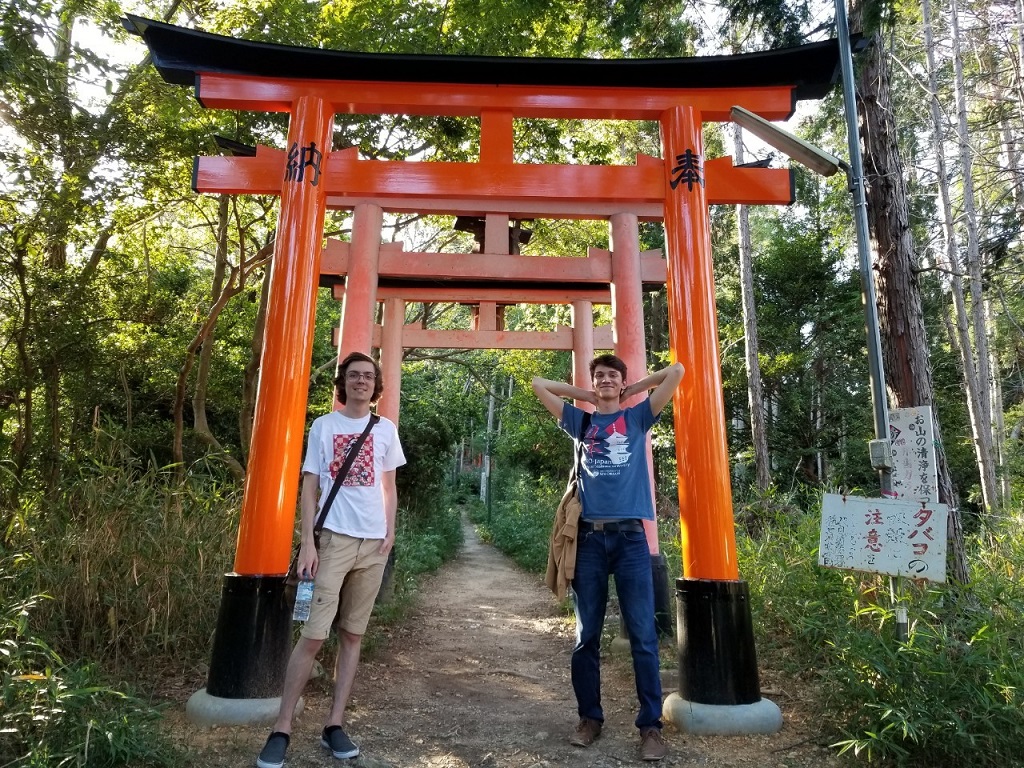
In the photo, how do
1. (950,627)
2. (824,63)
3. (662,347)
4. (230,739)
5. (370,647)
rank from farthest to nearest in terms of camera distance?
(662,347) → (370,647) → (824,63) → (950,627) → (230,739)

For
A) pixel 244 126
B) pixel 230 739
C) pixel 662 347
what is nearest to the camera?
pixel 230 739

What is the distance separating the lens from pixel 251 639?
3.47 m

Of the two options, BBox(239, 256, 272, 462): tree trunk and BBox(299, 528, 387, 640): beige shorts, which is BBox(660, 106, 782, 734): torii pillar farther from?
BBox(239, 256, 272, 462): tree trunk

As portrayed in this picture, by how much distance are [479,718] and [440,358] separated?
7925 millimetres

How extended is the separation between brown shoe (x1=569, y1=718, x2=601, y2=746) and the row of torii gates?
1.46ft

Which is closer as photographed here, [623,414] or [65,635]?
[623,414]

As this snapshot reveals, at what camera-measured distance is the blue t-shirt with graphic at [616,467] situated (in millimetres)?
3176

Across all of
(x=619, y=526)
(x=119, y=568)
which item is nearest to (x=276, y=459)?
(x=119, y=568)

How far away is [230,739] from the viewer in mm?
3170

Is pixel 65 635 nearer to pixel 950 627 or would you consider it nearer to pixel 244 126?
pixel 950 627

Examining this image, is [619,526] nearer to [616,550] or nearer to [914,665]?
[616,550]

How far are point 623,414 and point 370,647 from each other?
2918 mm

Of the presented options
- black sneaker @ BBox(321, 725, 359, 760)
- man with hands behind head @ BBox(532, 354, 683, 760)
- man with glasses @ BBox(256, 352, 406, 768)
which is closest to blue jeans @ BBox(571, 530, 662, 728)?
man with hands behind head @ BBox(532, 354, 683, 760)

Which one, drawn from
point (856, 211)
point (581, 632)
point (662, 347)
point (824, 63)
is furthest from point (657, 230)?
point (581, 632)
